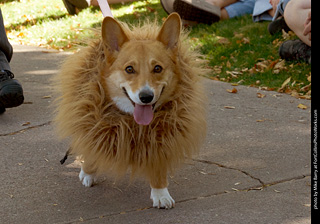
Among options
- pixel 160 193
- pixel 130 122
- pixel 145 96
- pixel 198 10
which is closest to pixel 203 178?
pixel 160 193

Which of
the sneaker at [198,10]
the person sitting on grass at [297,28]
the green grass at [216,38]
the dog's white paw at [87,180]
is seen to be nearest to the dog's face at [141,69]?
the green grass at [216,38]

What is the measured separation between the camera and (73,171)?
3996 millimetres

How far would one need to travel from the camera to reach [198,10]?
27.2 feet

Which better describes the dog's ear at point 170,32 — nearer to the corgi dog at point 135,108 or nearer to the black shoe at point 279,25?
the corgi dog at point 135,108

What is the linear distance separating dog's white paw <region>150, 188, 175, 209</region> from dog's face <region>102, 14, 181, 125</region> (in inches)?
20.2

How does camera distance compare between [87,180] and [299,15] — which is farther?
[299,15]

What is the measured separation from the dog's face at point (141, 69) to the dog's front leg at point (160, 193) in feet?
1.42

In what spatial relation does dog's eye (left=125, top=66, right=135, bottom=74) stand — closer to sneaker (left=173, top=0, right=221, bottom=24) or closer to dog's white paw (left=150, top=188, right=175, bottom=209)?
dog's white paw (left=150, top=188, right=175, bottom=209)

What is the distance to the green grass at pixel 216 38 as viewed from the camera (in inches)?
245

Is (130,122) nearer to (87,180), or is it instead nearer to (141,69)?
(141,69)

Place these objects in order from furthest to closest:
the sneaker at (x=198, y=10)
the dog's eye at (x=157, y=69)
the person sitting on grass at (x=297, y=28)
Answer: the sneaker at (x=198, y=10)
the person sitting on grass at (x=297, y=28)
the dog's eye at (x=157, y=69)

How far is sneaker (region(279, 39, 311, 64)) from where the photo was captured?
6344mm

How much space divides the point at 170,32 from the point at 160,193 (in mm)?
1063

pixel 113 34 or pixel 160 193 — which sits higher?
pixel 113 34
